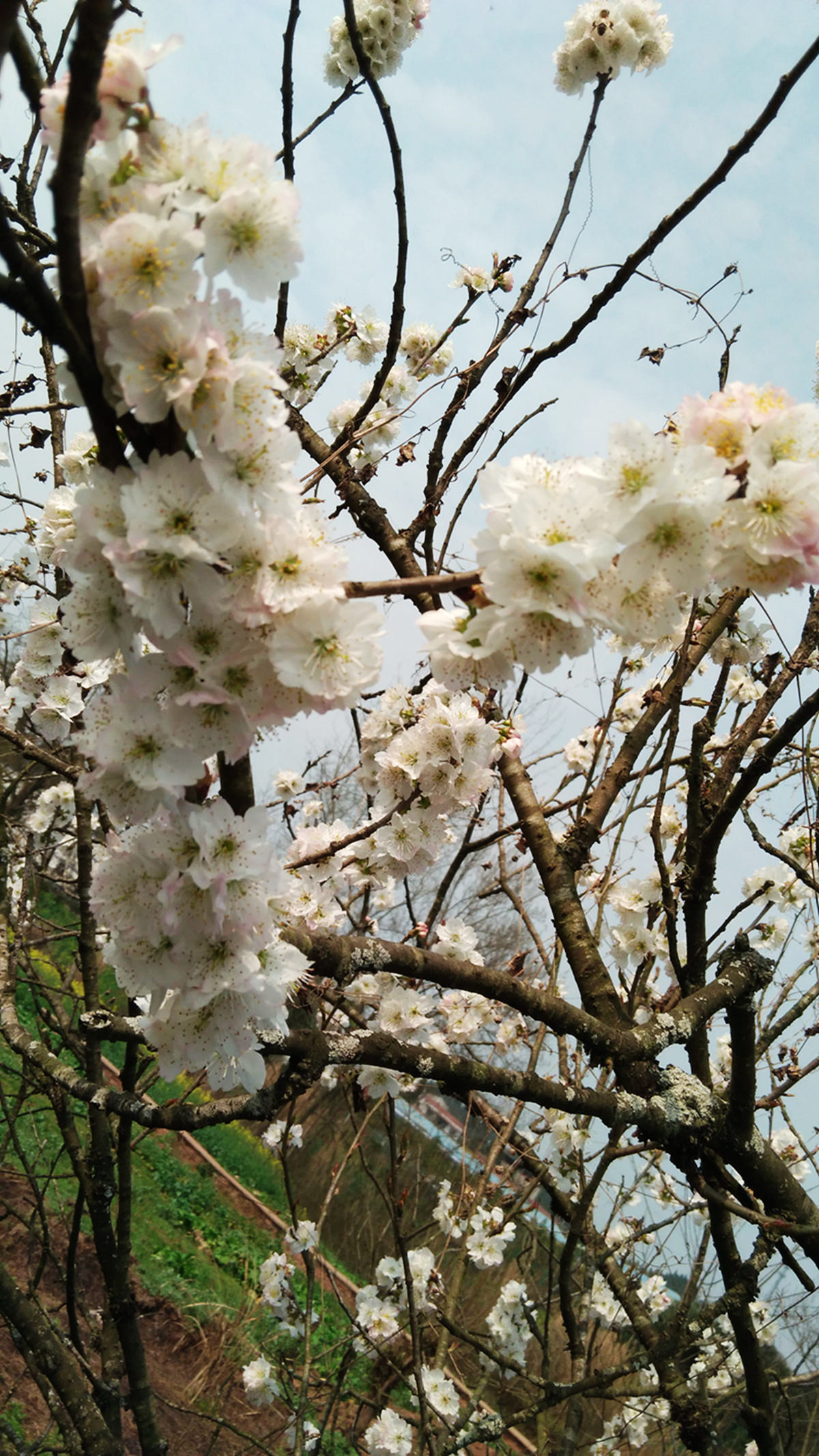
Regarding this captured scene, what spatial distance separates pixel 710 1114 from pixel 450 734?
3.17 feet

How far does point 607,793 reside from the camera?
2.46 metres

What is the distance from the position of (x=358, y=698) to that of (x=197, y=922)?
323mm

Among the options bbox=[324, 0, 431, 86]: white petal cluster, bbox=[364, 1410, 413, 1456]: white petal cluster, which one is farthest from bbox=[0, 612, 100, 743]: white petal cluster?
bbox=[364, 1410, 413, 1456]: white petal cluster

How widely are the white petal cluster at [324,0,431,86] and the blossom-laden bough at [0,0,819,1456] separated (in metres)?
0.01

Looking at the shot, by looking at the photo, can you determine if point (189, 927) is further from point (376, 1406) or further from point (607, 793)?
point (376, 1406)

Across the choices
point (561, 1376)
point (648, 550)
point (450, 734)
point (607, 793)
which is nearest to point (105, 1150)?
point (450, 734)

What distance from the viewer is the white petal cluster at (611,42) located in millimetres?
2693

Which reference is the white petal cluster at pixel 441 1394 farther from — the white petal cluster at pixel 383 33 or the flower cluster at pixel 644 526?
the white petal cluster at pixel 383 33

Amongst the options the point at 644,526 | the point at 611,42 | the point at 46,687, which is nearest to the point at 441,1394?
the point at 46,687

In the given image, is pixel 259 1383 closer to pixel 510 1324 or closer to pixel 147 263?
pixel 510 1324

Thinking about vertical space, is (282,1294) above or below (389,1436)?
above

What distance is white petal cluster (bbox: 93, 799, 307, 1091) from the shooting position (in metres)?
1.03

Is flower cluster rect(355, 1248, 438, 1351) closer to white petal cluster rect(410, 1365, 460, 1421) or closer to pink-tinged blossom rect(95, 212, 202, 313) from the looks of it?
A: white petal cluster rect(410, 1365, 460, 1421)

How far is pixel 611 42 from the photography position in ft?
8.89
